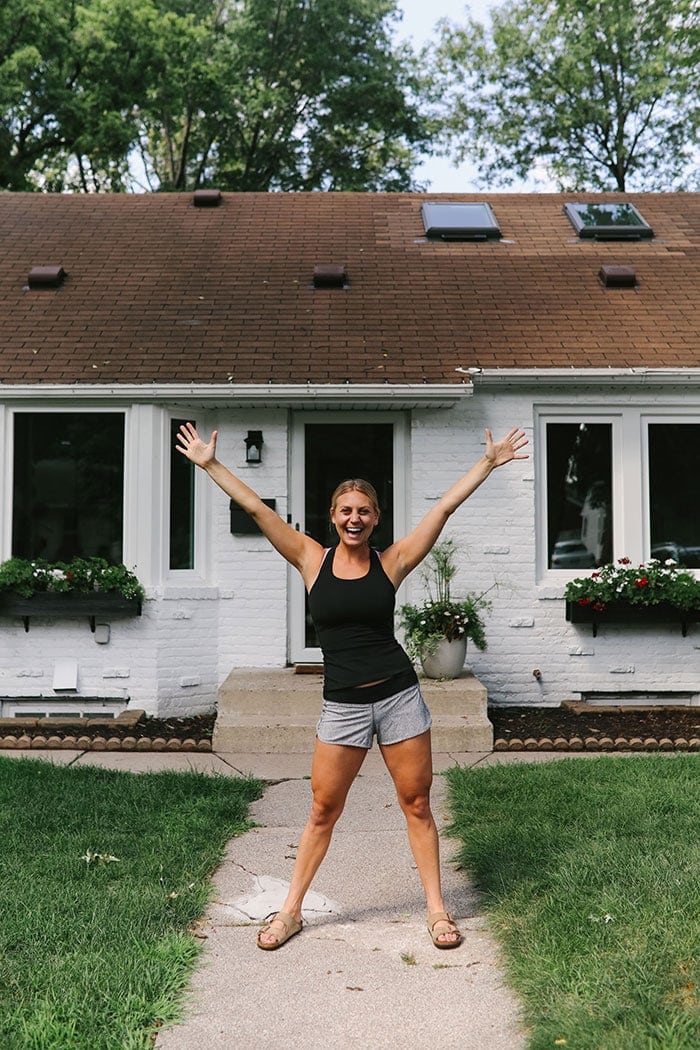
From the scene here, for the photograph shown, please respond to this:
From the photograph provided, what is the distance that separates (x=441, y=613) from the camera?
829cm

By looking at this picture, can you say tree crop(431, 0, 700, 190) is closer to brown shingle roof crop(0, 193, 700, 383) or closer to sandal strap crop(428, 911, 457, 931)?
brown shingle roof crop(0, 193, 700, 383)

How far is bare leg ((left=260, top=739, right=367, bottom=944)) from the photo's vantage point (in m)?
3.80

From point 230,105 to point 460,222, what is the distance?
15.4 meters

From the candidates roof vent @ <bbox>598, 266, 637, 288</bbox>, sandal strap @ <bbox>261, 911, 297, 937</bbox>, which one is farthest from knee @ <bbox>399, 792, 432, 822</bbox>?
roof vent @ <bbox>598, 266, 637, 288</bbox>

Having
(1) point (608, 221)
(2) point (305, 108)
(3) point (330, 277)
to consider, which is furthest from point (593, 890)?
(2) point (305, 108)

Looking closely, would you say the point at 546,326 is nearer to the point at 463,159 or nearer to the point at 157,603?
the point at 157,603

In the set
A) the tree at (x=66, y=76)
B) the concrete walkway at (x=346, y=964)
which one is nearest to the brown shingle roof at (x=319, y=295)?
the concrete walkway at (x=346, y=964)

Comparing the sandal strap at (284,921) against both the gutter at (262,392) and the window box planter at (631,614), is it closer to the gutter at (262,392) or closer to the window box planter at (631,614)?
the gutter at (262,392)

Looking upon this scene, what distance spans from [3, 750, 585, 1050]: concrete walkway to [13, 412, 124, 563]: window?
4.26m

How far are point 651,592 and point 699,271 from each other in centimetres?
399

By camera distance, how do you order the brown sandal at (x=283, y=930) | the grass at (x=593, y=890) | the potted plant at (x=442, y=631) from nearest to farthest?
1. the grass at (x=593, y=890)
2. the brown sandal at (x=283, y=930)
3. the potted plant at (x=442, y=631)

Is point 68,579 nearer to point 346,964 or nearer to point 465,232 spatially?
point 346,964

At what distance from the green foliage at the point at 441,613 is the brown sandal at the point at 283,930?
171 inches

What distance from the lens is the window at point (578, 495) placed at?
9.30 metres
